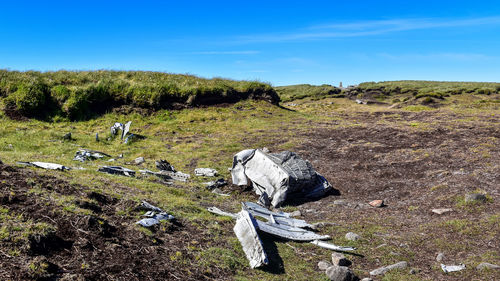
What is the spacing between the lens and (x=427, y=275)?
596 centimetres

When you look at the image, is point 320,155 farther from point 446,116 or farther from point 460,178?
point 446,116

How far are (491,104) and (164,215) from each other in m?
36.8

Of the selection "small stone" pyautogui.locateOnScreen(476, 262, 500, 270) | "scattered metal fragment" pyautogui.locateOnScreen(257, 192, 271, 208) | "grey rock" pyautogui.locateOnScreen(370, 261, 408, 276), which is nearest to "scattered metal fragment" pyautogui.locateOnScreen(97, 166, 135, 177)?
"scattered metal fragment" pyautogui.locateOnScreen(257, 192, 271, 208)

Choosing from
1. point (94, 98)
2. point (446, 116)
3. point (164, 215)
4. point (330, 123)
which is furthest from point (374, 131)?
point (94, 98)

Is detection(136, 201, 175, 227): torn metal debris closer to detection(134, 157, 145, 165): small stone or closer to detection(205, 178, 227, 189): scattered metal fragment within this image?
detection(205, 178, 227, 189): scattered metal fragment

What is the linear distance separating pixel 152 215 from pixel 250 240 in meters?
2.11

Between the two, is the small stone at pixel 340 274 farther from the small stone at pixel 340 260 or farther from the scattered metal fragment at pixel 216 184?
the scattered metal fragment at pixel 216 184

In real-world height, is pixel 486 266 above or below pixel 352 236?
above

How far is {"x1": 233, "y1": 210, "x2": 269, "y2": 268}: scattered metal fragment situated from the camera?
5844 mm

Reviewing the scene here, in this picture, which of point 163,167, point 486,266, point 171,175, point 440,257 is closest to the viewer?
point 486,266

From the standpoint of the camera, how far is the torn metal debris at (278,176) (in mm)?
10539

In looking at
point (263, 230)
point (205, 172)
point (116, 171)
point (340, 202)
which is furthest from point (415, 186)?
point (116, 171)

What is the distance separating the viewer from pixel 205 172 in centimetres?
1315

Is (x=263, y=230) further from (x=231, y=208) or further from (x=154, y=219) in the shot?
(x=231, y=208)
